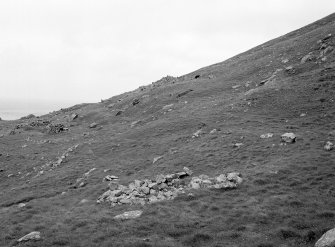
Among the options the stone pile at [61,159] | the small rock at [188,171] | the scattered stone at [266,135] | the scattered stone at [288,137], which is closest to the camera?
the small rock at [188,171]

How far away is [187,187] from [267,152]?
911cm

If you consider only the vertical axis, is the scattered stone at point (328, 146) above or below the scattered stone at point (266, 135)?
below

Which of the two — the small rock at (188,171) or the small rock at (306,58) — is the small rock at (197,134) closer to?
the small rock at (188,171)

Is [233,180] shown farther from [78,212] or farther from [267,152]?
[78,212]

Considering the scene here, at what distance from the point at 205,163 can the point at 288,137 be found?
854 cm

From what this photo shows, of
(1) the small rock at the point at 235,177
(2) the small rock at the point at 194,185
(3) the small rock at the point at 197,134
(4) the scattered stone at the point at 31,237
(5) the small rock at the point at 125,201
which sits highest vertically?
(3) the small rock at the point at 197,134

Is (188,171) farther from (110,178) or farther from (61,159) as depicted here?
(61,159)

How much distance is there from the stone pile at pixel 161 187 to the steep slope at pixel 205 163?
33.5 inches

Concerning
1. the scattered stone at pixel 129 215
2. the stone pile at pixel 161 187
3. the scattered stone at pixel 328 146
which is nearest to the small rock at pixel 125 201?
the stone pile at pixel 161 187

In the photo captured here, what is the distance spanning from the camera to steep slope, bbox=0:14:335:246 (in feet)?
57.1

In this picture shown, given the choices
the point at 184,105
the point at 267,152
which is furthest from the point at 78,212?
the point at 184,105

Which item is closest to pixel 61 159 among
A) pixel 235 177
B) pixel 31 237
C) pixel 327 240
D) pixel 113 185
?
pixel 113 185

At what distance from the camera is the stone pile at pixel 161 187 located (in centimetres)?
2272

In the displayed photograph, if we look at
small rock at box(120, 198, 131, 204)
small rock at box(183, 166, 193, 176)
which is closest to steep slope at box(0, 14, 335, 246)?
small rock at box(183, 166, 193, 176)
